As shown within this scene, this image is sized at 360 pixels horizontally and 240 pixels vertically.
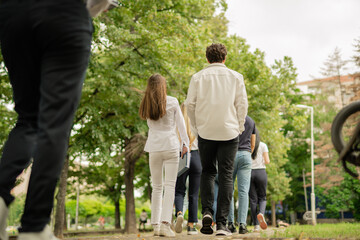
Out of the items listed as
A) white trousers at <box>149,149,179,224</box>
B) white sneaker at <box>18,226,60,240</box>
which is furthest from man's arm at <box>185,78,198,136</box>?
white sneaker at <box>18,226,60,240</box>

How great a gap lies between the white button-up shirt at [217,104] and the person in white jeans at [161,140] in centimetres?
41

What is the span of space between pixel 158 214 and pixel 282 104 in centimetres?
1583

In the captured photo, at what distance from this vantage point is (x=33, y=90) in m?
2.68

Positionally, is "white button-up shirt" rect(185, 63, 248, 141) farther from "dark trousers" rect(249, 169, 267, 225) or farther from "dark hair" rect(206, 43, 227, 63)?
"dark trousers" rect(249, 169, 267, 225)

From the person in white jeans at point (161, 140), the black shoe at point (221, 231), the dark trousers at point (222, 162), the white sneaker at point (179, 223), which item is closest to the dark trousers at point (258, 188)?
the white sneaker at point (179, 223)

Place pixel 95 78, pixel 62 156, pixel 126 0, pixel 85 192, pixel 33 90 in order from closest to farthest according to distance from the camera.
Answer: pixel 62 156 → pixel 33 90 → pixel 126 0 → pixel 95 78 → pixel 85 192

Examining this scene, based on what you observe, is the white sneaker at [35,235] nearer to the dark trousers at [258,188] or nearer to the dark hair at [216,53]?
the dark hair at [216,53]

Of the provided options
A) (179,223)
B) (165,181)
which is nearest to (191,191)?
(179,223)

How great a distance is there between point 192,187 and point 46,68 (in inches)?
195

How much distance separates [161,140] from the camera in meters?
5.93

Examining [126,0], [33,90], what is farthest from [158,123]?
[126,0]

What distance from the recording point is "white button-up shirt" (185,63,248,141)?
5.35 m

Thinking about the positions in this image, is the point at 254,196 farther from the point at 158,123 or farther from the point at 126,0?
the point at 126,0

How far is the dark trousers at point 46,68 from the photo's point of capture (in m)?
2.24
